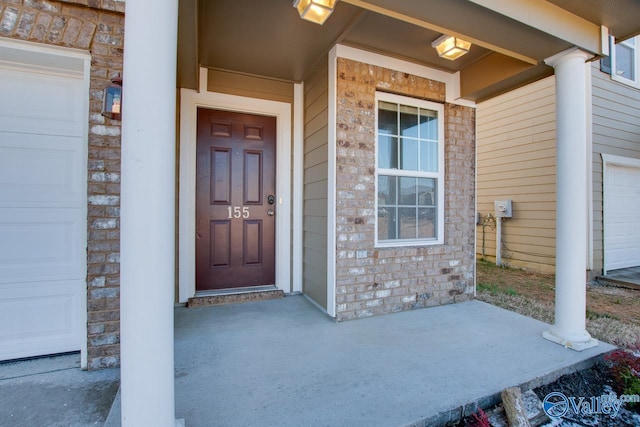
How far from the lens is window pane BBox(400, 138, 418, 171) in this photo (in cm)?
320

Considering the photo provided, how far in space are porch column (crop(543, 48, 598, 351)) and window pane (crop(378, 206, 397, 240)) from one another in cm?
134

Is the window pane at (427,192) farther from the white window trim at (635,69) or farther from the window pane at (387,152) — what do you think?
the white window trim at (635,69)

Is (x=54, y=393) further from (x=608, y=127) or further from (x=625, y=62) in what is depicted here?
(x=625, y=62)

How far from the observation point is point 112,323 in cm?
196

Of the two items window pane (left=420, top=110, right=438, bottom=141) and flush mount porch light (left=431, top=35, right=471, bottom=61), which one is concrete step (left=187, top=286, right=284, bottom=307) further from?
flush mount porch light (left=431, top=35, right=471, bottom=61)

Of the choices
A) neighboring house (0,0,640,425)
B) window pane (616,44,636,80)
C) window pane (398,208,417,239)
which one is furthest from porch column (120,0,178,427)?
window pane (616,44,636,80)

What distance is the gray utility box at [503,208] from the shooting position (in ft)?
18.4

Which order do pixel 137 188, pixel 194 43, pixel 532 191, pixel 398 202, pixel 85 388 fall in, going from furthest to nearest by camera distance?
pixel 532 191
pixel 398 202
pixel 194 43
pixel 85 388
pixel 137 188

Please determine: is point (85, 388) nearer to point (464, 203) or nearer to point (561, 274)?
point (561, 274)

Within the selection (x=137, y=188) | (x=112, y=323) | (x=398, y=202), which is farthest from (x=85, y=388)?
(x=398, y=202)

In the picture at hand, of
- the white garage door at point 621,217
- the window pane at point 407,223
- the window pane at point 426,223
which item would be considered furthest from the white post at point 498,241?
the window pane at point 407,223

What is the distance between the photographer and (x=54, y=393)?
1703 millimetres

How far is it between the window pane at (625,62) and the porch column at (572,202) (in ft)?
14.8

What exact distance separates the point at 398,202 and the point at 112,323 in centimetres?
256
